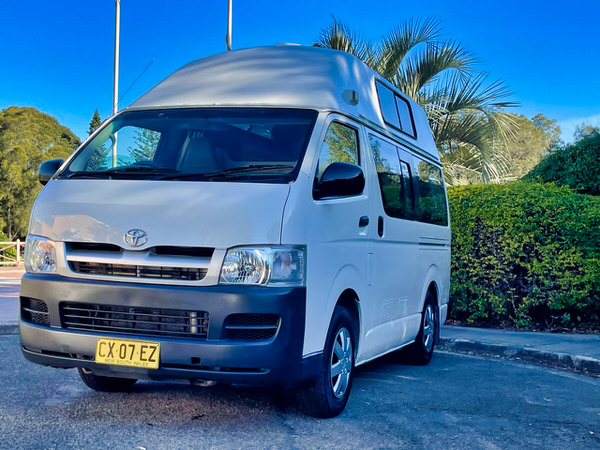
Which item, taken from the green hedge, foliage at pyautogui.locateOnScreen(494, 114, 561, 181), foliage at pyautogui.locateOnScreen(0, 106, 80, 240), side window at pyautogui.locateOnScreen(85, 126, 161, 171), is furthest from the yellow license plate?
foliage at pyautogui.locateOnScreen(494, 114, 561, 181)

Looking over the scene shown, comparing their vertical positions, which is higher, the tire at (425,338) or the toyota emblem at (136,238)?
the toyota emblem at (136,238)

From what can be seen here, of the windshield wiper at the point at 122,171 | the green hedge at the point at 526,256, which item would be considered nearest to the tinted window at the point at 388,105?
the windshield wiper at the point at 122,171

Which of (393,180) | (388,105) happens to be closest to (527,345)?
(393,180)

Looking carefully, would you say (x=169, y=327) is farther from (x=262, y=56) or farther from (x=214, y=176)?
(x=262, y=56)

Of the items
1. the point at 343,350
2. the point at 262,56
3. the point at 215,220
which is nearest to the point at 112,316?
the point at 215,220

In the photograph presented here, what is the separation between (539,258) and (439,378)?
4199 millimetres

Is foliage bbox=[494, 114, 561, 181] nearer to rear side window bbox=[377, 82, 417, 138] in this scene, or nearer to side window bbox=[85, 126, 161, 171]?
rear side window bbox=[377, 82, 417, 138]

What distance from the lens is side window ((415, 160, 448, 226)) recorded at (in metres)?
7.74

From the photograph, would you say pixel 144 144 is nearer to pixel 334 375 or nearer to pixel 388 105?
pixel 334 375

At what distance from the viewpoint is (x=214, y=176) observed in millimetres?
4945

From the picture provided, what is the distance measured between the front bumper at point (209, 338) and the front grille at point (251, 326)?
0.03m

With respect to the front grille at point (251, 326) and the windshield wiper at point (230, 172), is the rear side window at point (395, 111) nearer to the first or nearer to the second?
the windshield wiper at point (230, 172)

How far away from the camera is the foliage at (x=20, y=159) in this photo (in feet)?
162

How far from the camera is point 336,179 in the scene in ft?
16.6
